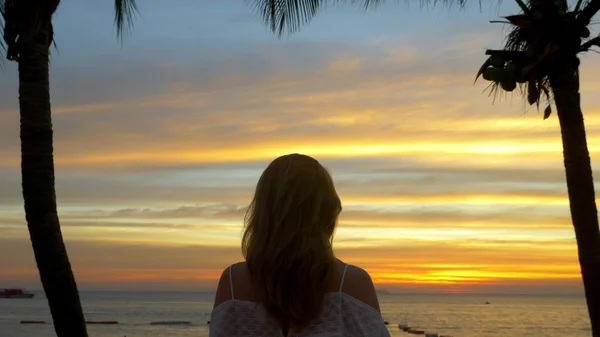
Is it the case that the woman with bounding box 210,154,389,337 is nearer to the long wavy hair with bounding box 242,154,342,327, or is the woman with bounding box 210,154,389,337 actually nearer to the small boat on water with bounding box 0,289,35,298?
the long wavy hair with bounding box 242,154,342,327

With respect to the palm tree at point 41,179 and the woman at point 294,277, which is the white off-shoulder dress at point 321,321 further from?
the palm tree at point 41,179

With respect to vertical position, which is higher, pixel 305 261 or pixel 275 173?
pixel 275 173

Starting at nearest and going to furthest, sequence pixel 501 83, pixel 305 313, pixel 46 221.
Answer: pixel 305 313
pixel 46 221
pixel 501 83

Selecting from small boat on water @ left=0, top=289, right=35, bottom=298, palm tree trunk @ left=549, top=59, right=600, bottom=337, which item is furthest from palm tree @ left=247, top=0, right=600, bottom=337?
small boat on water @ left=0, top=289, right=35, bottom=298

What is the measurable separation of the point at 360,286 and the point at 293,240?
0.25m

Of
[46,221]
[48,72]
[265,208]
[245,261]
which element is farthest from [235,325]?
[48,72]

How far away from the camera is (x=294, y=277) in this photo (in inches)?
102

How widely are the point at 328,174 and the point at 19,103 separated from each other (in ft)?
20.6

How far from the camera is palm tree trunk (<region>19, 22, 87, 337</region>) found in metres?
8.06

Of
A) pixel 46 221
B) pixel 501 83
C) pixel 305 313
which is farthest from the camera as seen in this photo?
pixel 501 83

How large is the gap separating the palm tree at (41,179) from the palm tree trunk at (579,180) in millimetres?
5741

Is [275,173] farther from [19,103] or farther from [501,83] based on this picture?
[501,83]

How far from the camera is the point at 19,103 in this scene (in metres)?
8.29

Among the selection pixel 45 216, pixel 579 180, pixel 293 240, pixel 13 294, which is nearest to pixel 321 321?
pixel 293 240
